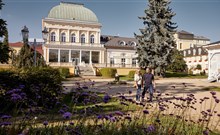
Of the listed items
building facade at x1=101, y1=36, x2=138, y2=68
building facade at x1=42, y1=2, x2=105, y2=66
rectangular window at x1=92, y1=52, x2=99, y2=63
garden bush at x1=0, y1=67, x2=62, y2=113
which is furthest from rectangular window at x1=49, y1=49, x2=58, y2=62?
garden bush at x1=0, y1=67, x2=62, y2=113

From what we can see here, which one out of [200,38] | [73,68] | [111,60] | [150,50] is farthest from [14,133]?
[200,38]

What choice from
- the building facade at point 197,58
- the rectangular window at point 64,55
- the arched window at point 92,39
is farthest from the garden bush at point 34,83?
the building facade at point 197,58

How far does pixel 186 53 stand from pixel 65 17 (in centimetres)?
4018

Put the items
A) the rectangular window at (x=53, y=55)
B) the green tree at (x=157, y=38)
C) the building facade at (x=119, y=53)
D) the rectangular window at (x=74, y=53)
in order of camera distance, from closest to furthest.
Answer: the green tree at (x=157, y=38), the rectangular window at (x=53, y=55), the rectangular window at (x=74, y=53), the building facade at (x=119, y=53)

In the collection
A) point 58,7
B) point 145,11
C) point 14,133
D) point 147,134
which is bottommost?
point 147,134

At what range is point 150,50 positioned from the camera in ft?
116

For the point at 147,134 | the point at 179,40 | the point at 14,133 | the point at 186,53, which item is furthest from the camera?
the point at 179,40

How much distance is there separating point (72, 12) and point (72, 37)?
6930 millimetres

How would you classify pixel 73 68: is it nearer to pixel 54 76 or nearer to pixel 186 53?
pixel 54 76

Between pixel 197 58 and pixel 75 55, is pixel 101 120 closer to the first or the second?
pixel 75 55

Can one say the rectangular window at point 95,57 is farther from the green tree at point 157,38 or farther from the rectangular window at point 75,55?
the green tree at point 157,38

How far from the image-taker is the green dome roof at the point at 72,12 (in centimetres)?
5478

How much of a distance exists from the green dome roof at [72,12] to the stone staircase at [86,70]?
14.3m

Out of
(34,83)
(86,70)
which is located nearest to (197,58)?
(86,70)
